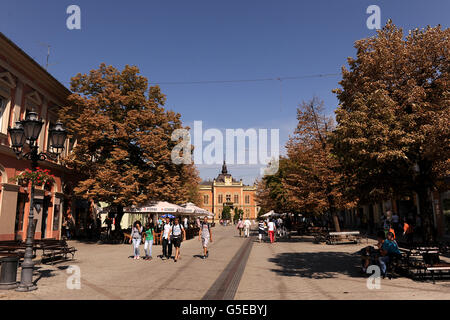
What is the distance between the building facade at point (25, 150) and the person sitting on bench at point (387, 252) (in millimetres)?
16874

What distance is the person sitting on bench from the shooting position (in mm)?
9328

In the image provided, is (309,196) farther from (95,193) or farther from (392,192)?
(95,193)

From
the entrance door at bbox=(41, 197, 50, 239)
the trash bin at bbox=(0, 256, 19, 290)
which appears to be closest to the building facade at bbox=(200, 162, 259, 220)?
the entrance door at bbox=(41, 197, 50, 239)

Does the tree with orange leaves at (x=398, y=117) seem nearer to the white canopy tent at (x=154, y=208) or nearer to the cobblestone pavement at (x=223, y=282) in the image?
the cobblestone pavement at (x=223, y=282)

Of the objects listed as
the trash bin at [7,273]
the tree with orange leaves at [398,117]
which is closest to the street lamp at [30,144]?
the trash bin at [7,273]

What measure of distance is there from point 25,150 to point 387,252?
61.7ft

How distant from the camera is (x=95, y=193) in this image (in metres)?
20.7

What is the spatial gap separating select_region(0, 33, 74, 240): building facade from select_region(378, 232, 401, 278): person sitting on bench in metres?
16.9

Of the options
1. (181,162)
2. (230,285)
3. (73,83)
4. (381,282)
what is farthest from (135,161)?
(381,282)

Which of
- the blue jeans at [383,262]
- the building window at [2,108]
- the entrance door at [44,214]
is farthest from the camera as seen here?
the entrance door at [44,214]

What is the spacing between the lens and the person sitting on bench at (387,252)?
933 cm

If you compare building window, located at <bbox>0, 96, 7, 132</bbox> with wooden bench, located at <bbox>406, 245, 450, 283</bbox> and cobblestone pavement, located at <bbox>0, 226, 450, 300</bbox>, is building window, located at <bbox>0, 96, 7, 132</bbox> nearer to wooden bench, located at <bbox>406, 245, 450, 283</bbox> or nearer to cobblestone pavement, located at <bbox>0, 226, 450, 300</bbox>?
cobblestone pavement, located at <bbox>0, 226, 450, 300</bbox>

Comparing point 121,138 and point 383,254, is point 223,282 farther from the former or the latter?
point 121,138
